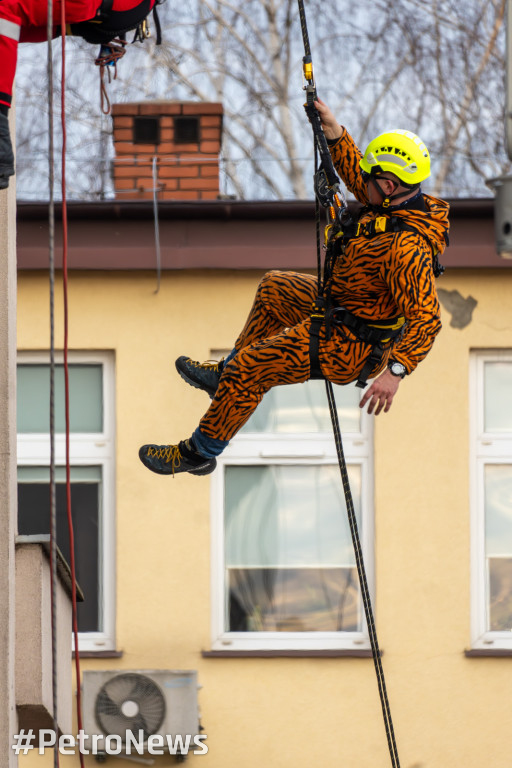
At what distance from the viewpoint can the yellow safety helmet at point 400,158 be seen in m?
5.06

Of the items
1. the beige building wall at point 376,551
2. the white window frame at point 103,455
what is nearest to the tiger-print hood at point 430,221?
the beige building wall at point 376,551

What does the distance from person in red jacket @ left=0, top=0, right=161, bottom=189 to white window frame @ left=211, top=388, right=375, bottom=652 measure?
171 inches

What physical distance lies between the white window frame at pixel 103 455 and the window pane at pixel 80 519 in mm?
41

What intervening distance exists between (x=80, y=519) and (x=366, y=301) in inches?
168

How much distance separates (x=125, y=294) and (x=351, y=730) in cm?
312

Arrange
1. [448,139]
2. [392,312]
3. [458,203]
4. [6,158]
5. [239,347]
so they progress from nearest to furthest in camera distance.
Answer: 1. [6,158]
2. [392,312]
3. [239,347]
4. [458,203]
5. [448,139]

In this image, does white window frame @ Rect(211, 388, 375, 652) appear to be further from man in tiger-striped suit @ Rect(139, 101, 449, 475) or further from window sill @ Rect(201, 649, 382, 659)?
man in tiger-striped suit @ Rect(139, 101, 449, 475)

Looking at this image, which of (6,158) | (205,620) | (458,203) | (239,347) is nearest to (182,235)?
(458,203)

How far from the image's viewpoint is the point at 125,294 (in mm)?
8867

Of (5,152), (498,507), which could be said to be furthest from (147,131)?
(5,152)

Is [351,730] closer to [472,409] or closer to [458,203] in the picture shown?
[472,409]

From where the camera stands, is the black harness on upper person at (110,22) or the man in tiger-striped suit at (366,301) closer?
the black harness on upper person at (110,22)

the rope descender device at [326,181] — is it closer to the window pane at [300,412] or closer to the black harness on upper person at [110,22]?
the black harness on upper person at [110,22]

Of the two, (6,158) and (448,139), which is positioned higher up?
(448,139)
